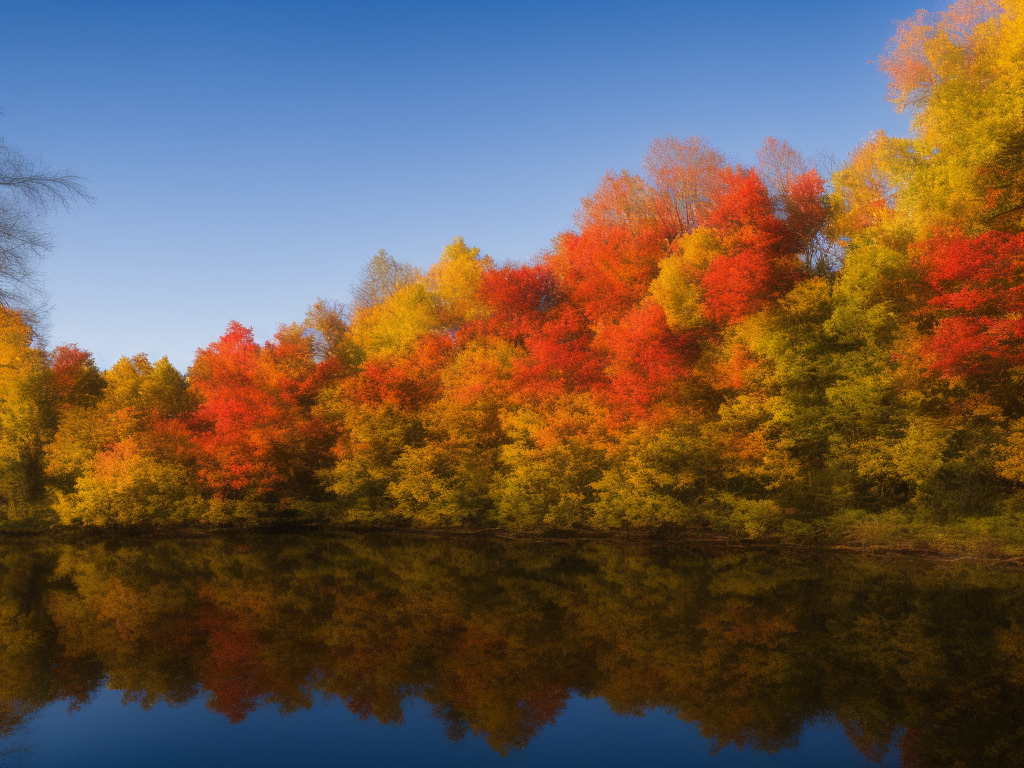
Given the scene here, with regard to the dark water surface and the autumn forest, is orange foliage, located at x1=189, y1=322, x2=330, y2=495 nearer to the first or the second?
the autumn forest

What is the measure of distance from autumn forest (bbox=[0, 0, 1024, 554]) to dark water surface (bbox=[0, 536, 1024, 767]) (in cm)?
→ 416

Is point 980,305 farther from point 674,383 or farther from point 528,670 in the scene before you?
point 528,670

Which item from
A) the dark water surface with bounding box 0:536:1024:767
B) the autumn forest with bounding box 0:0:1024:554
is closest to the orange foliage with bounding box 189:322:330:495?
the autumn forest with bounding box 0:0:1024:554

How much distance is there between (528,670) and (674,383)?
13.4 meters

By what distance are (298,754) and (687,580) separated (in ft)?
33.5

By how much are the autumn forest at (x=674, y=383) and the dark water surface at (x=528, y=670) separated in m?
4.16

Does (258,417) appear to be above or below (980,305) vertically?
below

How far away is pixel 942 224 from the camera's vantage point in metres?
18.0

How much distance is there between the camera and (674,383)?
2092cm

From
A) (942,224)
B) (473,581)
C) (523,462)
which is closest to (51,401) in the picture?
(523,462)

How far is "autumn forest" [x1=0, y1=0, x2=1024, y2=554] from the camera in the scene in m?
17.6

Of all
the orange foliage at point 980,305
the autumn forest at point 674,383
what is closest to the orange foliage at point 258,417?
the autumn forest at point 674,383

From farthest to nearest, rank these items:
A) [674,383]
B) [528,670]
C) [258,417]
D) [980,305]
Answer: [258,417] → [674,383] → [980,305] → [528,670]

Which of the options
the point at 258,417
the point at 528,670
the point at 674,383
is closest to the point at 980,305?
the point at 674,383
